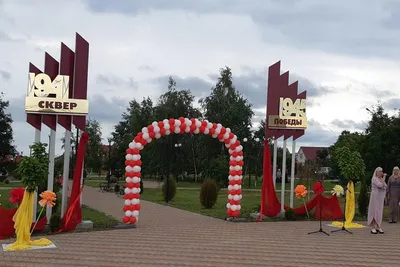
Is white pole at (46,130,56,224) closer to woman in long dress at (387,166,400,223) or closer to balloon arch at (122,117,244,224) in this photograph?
balloon arch at (122,117,244,224)

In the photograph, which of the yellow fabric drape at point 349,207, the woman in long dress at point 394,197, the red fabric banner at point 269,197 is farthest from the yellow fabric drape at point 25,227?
the woman in long dress at point 394,197

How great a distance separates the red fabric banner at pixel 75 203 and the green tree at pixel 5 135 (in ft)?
80.1

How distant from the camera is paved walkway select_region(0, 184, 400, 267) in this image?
8023 mm

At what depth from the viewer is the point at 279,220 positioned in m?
14.5

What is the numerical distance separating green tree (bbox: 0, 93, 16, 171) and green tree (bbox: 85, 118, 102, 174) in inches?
723

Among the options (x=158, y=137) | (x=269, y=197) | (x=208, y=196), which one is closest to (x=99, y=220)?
(x=158, y=137)

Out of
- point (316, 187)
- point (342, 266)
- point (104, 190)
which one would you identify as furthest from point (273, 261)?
point (104, 190)

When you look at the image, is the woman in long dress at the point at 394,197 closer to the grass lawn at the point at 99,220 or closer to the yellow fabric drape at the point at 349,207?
the yellow fabric drape at the point at 349,207

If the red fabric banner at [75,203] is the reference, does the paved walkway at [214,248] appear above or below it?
below

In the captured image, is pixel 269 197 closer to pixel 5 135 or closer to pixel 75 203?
pixel 75 203

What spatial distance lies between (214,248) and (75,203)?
13.7ft

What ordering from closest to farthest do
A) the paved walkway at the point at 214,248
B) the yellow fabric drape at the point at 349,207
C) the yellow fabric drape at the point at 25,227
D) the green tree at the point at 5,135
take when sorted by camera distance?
the paved walkway at the point at 214,248
the yellow fabric drape at the point at 25,227
the yellow fabric drape at the point at 349,207
the green tree at the point at 5,135

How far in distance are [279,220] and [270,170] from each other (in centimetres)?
164

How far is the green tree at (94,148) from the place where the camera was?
5600 centimetres
